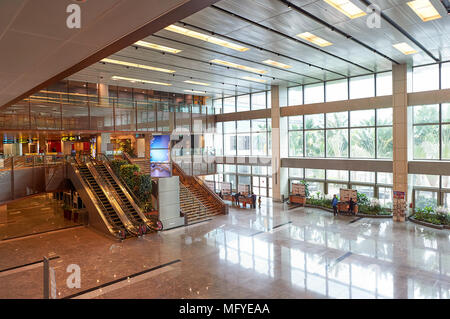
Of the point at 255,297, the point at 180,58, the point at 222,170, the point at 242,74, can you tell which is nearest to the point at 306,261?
the point at 255,297

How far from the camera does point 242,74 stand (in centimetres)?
1691

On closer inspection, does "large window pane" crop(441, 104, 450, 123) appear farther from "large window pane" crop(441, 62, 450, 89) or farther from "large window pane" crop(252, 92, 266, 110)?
"large window pane" crop(252, 92, 266, 110)

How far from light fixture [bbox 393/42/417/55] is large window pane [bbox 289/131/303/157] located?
8.38m

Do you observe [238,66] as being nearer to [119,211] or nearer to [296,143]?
[296,143]

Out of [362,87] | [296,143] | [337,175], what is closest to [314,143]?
[296,143]

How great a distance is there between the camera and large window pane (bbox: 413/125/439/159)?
49.5ft

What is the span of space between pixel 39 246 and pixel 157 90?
1282 centimetres

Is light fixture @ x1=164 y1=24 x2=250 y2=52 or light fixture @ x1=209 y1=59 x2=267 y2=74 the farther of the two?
light fixture @ x1=209 y1=59 x2=267 y2=74

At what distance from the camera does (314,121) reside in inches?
778

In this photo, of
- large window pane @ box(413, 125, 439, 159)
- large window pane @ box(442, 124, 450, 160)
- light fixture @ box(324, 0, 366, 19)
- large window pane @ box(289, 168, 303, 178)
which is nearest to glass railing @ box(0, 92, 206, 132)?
large window pane @ box(289, 168, 303, 178)

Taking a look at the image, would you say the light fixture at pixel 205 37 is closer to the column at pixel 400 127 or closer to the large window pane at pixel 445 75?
the column at pixel 400 127

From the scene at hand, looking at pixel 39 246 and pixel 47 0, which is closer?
pixel 47 0

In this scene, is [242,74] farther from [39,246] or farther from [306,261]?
[39,246]

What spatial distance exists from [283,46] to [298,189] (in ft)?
33.4
